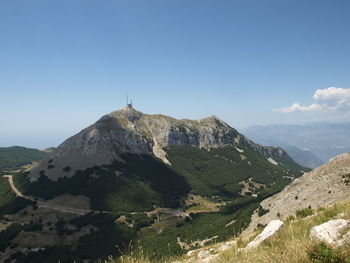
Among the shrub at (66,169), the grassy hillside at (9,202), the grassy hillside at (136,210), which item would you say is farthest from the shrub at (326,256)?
the shrub at (66,169)

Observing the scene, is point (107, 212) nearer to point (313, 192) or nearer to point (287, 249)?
point (313, 192)

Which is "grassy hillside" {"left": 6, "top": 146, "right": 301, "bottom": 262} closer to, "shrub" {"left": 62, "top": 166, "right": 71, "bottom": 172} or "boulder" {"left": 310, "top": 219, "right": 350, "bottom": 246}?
"shrub" {"left": 62, "top": 166, "right": 71, "bottom": 172}

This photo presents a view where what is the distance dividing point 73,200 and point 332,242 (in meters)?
164

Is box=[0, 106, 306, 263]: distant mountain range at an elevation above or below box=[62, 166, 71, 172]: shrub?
below

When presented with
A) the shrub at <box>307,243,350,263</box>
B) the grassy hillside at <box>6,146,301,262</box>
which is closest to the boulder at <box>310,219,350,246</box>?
the shrub at <box>307,243,350,263</box>

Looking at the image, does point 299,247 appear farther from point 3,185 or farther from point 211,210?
point 3,185

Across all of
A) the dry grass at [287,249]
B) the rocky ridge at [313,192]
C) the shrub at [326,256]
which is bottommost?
the rocky ridge at [313,192]

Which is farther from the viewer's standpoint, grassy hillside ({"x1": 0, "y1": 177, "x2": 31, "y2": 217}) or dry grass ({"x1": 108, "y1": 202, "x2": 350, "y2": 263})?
grassy hillside ({"x1": 0, "y1": 177, "x2": 31, "y2": 217})

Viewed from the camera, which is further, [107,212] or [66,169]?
[66,169]

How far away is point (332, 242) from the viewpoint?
30.0 feet

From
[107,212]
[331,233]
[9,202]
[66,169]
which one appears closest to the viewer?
[331,233]

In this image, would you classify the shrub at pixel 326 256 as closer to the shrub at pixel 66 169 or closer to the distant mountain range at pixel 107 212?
the distant mountain range at pixel 107 212

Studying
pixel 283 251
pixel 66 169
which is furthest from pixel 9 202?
pixel 283 251

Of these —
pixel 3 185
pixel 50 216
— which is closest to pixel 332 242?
pixel 50 216
